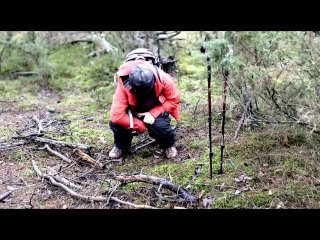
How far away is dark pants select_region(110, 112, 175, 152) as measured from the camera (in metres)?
5.84

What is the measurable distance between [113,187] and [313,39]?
2.78m

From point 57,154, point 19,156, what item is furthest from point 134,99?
point 19,156

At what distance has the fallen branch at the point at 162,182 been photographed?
4871 mm

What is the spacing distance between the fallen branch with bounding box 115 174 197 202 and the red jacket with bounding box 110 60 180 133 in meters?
0.86

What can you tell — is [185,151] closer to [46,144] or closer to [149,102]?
[149,102]

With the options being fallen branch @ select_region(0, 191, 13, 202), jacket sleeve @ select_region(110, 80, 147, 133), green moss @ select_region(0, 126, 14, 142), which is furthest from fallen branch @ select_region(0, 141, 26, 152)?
jacket sleeve @ select_region(110, 80, 147, 133)

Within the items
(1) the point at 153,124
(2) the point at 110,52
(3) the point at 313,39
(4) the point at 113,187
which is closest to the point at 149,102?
(1) the point at 153,124

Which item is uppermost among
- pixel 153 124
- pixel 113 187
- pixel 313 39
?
pixel 313 39

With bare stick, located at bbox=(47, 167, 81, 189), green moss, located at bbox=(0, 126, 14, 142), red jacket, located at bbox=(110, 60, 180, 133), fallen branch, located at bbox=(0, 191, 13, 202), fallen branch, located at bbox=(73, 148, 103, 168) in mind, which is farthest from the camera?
green moss, located at bbox=(0, 126, 14, 142)

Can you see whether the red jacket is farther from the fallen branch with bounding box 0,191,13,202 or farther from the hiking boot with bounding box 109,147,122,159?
the fallen branch with bounding box 0,191,13,202

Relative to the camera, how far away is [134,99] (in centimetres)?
581

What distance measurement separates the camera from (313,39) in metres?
4.77
